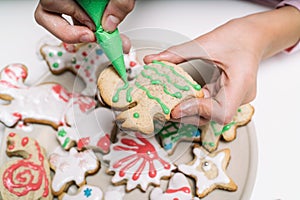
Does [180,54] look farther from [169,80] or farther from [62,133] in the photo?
[62,133]

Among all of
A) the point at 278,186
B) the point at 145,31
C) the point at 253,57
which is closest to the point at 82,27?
the point at 145,31

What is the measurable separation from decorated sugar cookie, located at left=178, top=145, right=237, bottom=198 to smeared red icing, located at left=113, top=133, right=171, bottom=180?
0.04 metres

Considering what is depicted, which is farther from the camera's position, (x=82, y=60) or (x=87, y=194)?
(x=82, y=60)

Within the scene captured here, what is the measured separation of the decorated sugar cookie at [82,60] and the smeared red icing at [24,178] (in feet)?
0.52

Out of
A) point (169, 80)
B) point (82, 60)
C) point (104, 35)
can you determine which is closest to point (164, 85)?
point (169, 80)

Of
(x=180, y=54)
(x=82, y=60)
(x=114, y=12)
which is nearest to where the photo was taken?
(x=114, y=12)

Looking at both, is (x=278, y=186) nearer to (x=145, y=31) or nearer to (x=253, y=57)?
(x=253, y=57)

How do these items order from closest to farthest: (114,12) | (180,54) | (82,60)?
(114,12) → (180,54) → (82,60)

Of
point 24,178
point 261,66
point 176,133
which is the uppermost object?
point 261,66

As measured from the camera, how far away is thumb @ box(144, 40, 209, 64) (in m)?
0.66

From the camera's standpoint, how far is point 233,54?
2.24 ft

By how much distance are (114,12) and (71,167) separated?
0.25m

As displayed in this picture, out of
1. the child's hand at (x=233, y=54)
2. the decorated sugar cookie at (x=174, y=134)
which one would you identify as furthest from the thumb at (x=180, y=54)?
the decorated sugar cookie at (x=174, y=134)

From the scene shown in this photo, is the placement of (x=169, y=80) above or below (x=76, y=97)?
above
